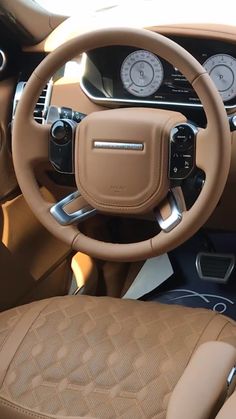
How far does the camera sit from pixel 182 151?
1.22m

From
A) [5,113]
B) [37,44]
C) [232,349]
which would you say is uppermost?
[37,44]

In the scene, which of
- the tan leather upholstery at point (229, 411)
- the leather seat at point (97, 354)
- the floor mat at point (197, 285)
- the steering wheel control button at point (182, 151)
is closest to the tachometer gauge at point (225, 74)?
the steering wheel control button at point (182, 151)

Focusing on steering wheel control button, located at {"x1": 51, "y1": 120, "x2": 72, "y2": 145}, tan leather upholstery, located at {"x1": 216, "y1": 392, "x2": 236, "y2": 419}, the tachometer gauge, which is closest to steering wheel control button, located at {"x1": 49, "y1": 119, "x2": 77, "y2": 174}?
steering wheel control button, located at {"x1": 51, "y1": 120, "x2": 72, "y2": 145}

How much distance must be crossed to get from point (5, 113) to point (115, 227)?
0.55 m

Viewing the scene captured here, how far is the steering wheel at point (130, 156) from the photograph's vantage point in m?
1.16

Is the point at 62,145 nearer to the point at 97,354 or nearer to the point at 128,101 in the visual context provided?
the point at 128,101

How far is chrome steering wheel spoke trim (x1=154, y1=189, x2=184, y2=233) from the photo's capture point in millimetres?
1222

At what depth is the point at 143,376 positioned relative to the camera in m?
1.18

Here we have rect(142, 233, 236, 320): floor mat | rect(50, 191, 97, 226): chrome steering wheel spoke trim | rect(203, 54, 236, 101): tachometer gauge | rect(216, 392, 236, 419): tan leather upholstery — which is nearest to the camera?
rect(216, 392, 236, 419): tan leather upholstery

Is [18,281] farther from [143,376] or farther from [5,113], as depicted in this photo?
[143,376]

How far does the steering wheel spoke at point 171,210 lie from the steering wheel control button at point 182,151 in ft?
0.11

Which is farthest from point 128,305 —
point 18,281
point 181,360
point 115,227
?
point 115,227

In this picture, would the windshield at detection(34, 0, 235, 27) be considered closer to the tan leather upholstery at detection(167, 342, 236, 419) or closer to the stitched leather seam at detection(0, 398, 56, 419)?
the tan leather upholstery at detection(167, 342, 236, 419)

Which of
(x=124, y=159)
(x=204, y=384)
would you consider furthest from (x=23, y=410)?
(x=124, y=159)
